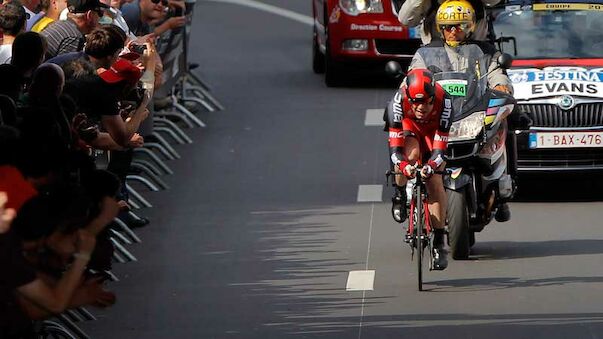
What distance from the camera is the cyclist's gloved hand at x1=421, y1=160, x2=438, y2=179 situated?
13.7 metres

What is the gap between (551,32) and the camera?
18.9m

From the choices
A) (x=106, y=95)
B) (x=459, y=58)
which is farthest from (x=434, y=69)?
(x=106, y=95)

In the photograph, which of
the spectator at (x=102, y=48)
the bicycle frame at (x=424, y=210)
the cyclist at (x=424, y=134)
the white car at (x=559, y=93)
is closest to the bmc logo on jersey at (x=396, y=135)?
the cyclist at (x=424, y=134)

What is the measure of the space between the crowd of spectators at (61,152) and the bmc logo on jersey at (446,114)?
2.16m

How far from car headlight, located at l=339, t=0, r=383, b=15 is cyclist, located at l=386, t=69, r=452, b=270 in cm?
1043

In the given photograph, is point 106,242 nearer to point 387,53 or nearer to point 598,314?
point 598,314

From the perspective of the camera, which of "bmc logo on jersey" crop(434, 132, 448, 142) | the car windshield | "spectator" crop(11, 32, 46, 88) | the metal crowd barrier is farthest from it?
the car windshield

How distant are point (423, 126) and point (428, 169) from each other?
19.7 inches

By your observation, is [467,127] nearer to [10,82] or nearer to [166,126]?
[10,82]

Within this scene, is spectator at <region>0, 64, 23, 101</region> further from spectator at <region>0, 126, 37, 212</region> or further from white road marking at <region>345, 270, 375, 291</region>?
white road marking at <region>345, 270, 375, 291</region>

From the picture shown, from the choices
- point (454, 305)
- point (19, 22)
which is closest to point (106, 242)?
point (454, 305)

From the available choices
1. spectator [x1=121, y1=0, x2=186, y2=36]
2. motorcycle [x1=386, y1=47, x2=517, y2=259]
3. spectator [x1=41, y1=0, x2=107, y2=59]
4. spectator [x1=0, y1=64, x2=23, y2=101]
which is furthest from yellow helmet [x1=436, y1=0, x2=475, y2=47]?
spectator [x1=0, y1=64, x2=23, y2=101]

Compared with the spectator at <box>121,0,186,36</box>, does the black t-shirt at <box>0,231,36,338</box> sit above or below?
above

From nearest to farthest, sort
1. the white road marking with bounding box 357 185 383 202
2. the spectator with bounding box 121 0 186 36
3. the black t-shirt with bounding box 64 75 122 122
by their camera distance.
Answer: the black t-shirt with bounding box 64 75 122 122, the white road marking with bounding box 357 185 383 202, the spectator with bounding box 121 0 186 36
